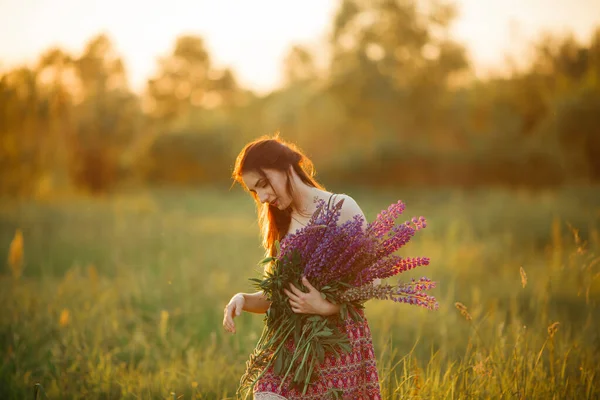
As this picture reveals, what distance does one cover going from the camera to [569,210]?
489 inches

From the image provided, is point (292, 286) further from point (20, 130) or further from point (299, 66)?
point (299, 66)

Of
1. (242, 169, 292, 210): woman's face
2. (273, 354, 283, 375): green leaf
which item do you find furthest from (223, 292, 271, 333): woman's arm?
(242, 169, 292, 210): woman's face

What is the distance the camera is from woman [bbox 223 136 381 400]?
2.64m

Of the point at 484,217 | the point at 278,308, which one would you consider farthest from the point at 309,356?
the point at 484,217

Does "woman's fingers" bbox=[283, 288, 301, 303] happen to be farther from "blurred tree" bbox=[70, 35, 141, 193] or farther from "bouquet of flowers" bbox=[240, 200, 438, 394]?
"blurred tree" bbox=[70, 35, 141, 193]

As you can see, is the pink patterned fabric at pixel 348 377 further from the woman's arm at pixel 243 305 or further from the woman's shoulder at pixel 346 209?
the woman's shoulder at pixel 346 209

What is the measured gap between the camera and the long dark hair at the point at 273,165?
277cm

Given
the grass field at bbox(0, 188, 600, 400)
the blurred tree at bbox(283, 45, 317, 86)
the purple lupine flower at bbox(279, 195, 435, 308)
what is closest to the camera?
the purple lupine flower at bbox(279, 195, 435, 308)

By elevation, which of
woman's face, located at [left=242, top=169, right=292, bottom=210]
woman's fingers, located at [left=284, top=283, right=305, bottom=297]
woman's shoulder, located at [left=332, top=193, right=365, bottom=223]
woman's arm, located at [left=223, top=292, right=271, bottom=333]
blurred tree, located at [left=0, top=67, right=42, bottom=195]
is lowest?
woman's arm, located at [left=223, top=292, right=271, bottom=333]

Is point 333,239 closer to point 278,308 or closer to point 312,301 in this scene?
point 312,301

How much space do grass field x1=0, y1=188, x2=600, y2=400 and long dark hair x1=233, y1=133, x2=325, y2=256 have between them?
2.31 feet

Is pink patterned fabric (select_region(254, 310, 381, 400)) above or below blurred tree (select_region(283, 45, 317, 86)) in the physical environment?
below

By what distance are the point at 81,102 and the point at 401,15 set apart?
14.4 metres

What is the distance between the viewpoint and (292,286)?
2.57 metres
